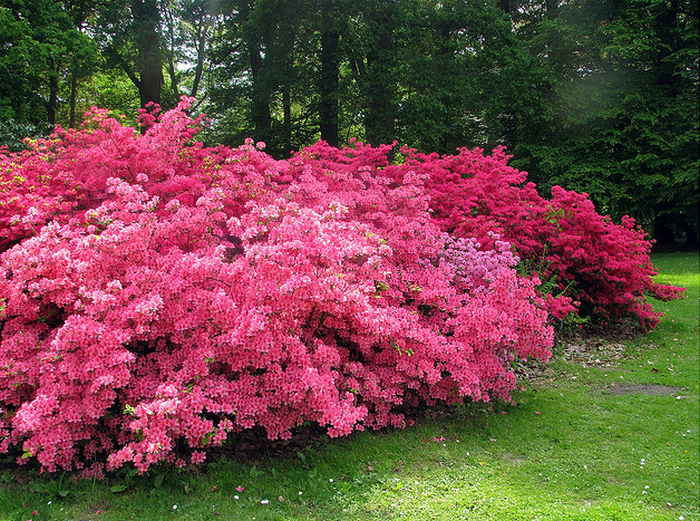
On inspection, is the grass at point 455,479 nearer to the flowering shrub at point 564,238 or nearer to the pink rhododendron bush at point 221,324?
the pink rhododendron bush at point 221,324

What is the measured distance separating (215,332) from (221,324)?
0.15 m

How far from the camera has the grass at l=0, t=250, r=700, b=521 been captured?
3.14m

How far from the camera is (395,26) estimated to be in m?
13.2

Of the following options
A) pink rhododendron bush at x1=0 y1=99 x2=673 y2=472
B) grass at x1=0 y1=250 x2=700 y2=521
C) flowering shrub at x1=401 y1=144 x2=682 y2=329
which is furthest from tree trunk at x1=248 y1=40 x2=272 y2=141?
grass at x1=0 y1=250 x2=700 y2=521

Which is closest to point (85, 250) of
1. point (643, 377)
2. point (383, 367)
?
point (383, 367)

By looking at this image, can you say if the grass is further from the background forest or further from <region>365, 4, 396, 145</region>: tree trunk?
<region>365, 4, 396, 145</region>: tree trunk

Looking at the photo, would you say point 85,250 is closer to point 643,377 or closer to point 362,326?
point 362,326

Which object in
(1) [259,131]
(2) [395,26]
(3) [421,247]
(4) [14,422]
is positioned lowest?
(4) [14,422]

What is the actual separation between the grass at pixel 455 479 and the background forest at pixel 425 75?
30.6ft

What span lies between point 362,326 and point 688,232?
65.3ft

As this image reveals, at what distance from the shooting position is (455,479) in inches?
140

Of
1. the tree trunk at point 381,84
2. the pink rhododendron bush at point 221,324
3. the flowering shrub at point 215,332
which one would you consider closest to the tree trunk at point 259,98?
the tree trunk at point 381,84

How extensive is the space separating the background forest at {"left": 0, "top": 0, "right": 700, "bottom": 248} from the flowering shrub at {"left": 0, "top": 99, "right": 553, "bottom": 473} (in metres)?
7.97

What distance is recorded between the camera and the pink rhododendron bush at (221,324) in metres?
3.24
